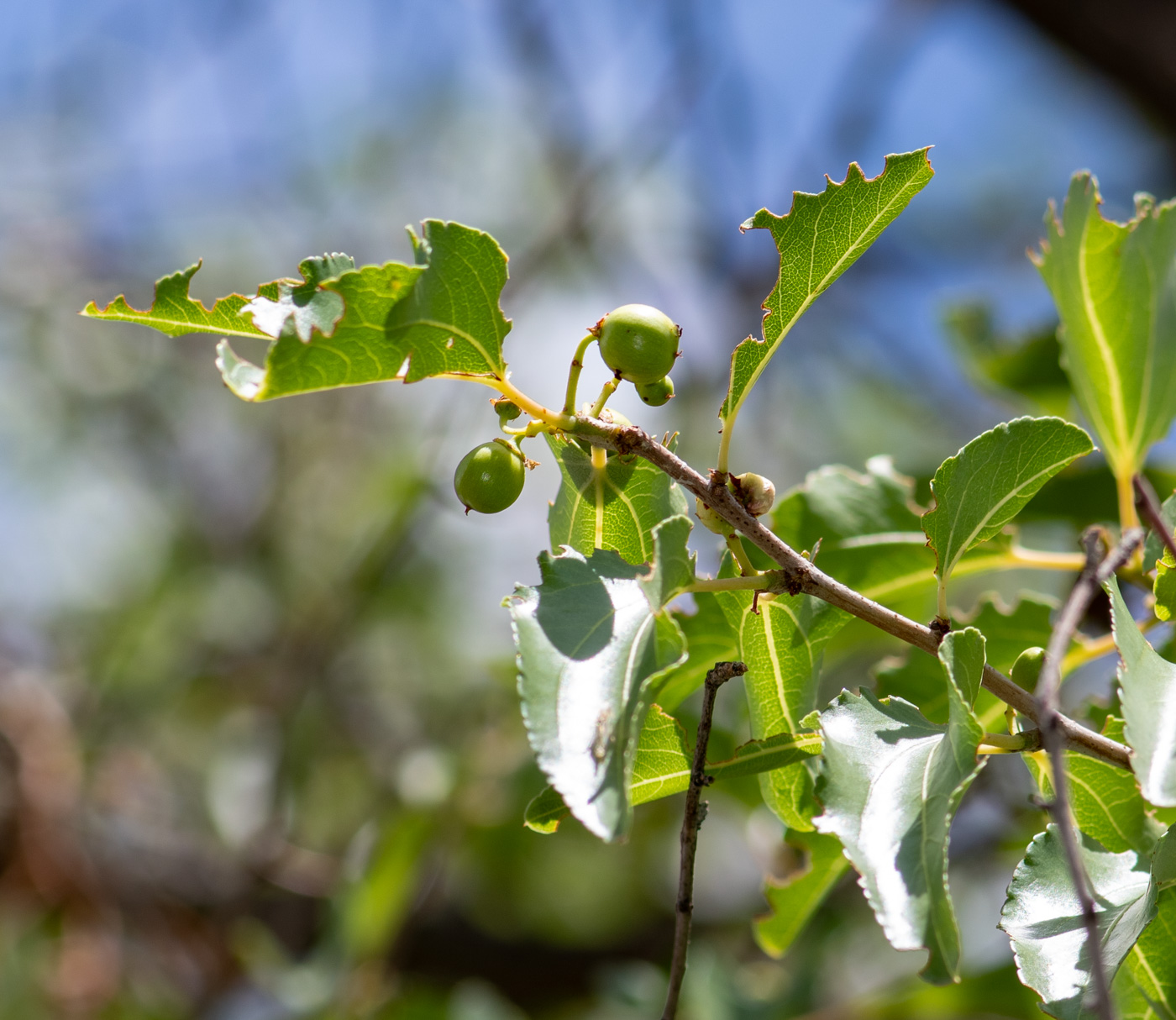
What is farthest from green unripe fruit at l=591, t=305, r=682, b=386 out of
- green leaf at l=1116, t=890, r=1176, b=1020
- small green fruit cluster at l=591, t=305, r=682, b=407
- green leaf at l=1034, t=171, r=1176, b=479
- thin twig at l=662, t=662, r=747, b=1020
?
green leaf at l=1116, t=890, r=1176, b=1020

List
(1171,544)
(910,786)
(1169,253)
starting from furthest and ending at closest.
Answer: (1169,253) → (1171,544) → (910,786)

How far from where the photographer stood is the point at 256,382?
0.75m

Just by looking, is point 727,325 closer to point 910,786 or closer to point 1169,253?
point 1169,253

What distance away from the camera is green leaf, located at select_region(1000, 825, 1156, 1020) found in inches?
26.8

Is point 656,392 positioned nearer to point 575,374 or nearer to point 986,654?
point 575,374

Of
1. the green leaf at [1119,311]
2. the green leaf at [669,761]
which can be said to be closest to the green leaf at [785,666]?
the green leaf at [669,761]

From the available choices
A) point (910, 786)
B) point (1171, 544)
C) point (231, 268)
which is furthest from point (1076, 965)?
point (231, 268)

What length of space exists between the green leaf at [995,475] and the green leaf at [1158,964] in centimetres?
30

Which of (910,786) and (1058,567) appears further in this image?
(1058,567)

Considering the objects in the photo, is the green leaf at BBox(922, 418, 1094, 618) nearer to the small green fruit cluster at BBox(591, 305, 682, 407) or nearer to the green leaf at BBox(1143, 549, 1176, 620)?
the green leaf at BBox(1143, 549, 1176, 620)

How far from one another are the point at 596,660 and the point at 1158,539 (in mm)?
565

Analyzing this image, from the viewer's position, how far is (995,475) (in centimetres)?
84

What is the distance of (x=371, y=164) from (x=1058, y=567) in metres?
3.91

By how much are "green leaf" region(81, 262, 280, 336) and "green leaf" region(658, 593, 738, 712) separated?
492 millimetres
